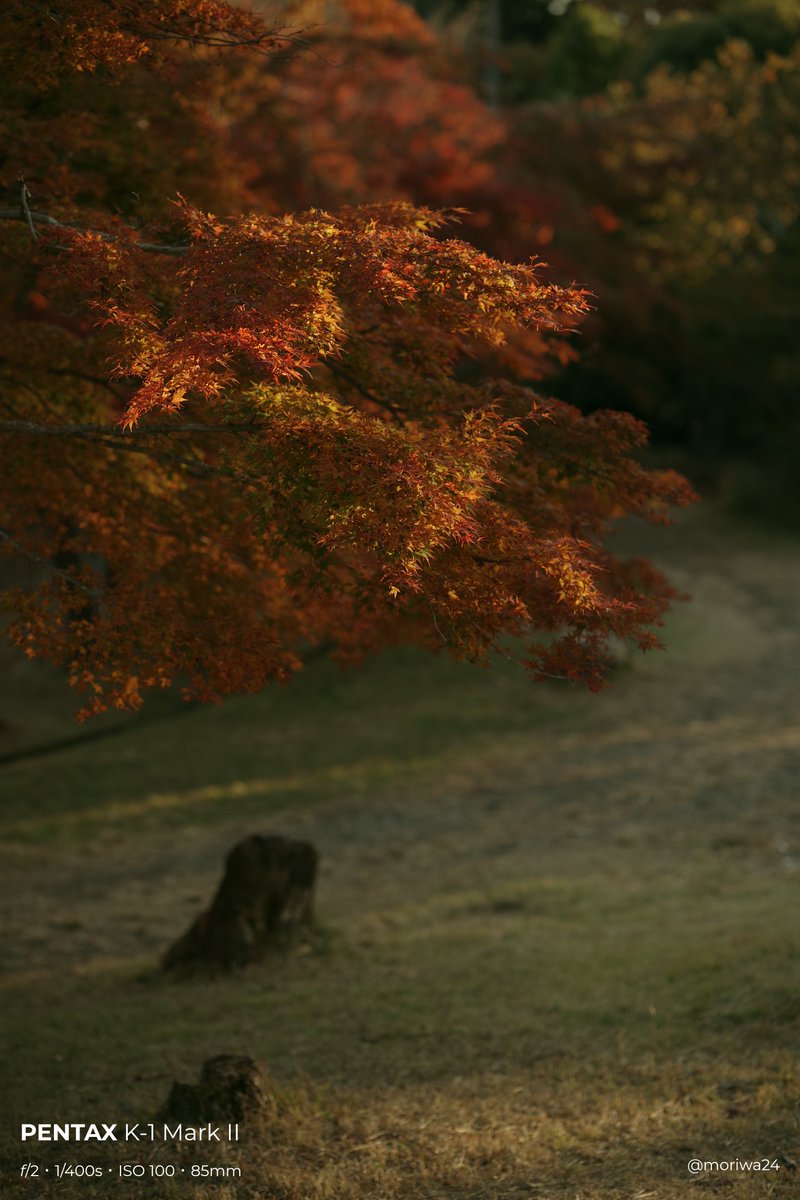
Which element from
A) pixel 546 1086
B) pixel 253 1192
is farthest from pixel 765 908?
pixel 253 1192

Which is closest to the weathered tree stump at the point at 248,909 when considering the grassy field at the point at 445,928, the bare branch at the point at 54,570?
the grassy field at the point at 445,928

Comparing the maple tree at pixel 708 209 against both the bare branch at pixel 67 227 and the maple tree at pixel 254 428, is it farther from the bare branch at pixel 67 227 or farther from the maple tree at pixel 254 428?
the bare branch at pixel 67 227

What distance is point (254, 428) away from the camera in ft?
14.7

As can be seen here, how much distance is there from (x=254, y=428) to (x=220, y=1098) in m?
2.75

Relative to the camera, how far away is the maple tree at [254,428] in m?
4.14

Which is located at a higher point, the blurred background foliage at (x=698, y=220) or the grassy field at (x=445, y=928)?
the blurred background foliage at (x=698, y=220)

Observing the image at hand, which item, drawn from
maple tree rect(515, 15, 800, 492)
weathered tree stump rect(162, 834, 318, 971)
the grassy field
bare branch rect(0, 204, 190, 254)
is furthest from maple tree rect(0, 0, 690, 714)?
maple tree rect(515, 15, 800, 492)

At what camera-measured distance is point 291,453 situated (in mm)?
4152

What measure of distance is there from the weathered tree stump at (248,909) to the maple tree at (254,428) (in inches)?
90.1

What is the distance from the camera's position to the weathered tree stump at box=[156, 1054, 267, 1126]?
514 centimetres

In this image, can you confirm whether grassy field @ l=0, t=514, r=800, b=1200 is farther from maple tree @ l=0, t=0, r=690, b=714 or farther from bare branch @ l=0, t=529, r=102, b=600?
bare branch @ l=0, t=529, r=102, b=600

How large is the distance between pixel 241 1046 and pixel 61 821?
5916 millimetres

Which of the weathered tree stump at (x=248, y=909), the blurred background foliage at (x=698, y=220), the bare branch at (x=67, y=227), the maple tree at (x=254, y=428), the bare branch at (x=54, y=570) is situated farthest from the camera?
the blurred background foliage at (x=698, y=220)

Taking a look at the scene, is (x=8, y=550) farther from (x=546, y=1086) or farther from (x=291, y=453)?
(x=546, y=1086)
